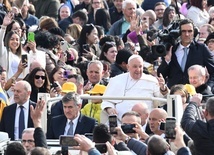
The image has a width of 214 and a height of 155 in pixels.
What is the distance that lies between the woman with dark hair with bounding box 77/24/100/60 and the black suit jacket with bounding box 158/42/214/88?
2.80 meters

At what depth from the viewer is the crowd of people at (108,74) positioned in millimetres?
14727

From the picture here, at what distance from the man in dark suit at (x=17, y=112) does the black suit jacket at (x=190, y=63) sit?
254 centimetres

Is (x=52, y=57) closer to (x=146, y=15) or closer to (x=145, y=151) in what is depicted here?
(x=146, y=15)

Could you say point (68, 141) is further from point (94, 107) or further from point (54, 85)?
point (54, 85)

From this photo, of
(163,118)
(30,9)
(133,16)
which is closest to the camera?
(163,118)

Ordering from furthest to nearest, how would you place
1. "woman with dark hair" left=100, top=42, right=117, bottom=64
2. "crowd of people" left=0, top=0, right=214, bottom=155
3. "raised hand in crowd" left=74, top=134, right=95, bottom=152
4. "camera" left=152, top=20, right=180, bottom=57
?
"woman with dark hair" left=100, top=42, right=117, bottom=64, "camera" left=152, top=20, right=180, bottom=57, "crowd of people" left=0, top=0, right=214, bottom=155, "raised hand in crowd" left=74, top=134, right=95, bottom=152

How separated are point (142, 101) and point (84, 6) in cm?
877

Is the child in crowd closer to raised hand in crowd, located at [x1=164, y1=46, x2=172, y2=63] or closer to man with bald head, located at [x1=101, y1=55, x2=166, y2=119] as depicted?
man with bald head, located at [x1=101, y1=55, x2=166, y2=119]

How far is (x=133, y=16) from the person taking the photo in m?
23.7

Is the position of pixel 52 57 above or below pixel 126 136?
above

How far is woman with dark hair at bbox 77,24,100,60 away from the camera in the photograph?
73.4 ft

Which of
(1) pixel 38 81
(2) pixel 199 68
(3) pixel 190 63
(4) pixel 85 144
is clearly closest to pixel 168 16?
(3) pixel 190 63

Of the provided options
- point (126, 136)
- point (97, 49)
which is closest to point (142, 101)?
point (126, 136)

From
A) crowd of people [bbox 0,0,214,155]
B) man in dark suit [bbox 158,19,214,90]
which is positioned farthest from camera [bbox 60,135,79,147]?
man in dark suit [bbox 158,19,214,90]
